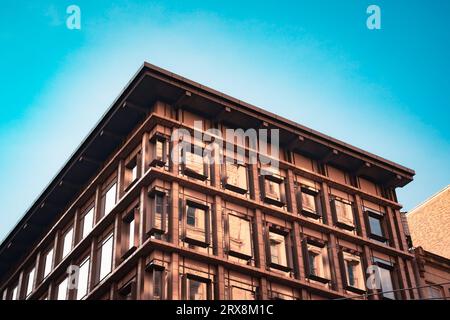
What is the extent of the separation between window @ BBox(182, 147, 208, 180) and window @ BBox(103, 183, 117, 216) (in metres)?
4.77

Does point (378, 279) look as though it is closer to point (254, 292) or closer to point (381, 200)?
point (381, 200)

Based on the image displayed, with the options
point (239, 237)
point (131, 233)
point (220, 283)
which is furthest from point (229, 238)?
point (131, 233)

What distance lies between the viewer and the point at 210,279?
125ft

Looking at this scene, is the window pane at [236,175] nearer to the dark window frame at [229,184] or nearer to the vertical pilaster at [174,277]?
the dark window frame at [229,184]

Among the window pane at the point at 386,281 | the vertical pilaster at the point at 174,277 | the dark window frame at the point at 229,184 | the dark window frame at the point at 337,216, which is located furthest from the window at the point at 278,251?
the window pane at the point at 386,281

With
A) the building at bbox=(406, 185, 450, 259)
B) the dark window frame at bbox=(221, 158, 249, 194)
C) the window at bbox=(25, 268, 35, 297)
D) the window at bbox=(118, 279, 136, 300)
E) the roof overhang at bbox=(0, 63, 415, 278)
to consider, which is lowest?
the window at bbox=(118, 279, 136, 300)

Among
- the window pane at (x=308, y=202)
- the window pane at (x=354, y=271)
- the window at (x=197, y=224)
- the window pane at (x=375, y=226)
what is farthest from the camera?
the window pane at (x=375, y=226)

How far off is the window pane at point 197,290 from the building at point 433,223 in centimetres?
3145

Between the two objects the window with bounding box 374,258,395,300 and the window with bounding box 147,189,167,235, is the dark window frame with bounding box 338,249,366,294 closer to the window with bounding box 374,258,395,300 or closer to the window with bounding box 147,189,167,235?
the window with bounding box 374,258,395,300

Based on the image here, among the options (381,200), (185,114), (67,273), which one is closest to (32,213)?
(67,273)

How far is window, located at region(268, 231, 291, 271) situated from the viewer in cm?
4144

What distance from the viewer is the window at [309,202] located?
4522cm

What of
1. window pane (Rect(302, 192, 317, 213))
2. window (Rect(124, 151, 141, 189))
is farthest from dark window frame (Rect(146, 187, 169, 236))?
window pane (Rect(302, 192, 317, 213))

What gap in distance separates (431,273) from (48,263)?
77.7ft
